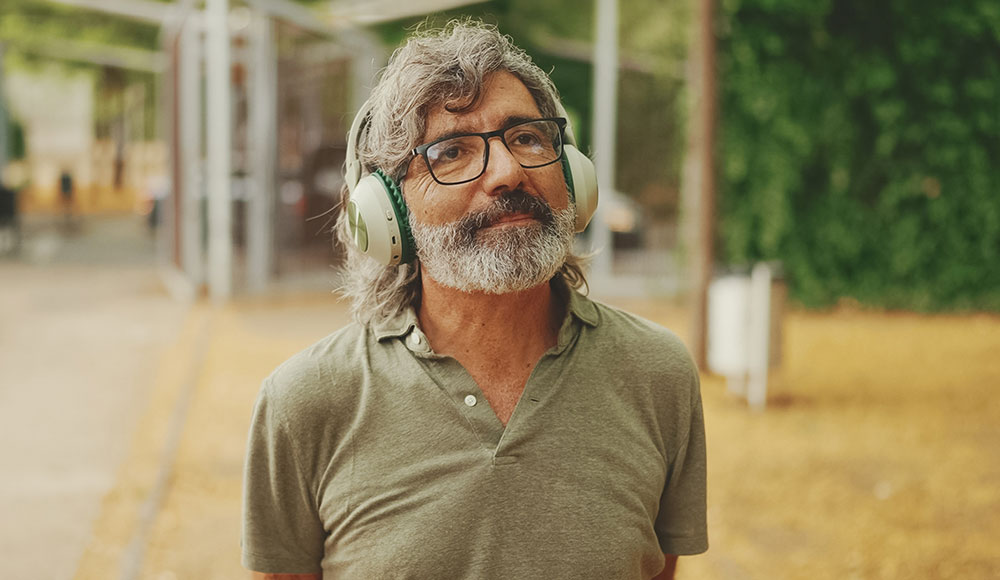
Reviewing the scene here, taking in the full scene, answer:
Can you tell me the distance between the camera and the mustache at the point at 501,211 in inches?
73.8

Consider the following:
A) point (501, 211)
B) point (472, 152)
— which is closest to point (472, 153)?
point (472, 152)

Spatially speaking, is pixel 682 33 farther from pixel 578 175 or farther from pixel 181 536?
pixel 578 175

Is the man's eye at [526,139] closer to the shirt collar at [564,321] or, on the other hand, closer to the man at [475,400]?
Answer: the man at [475,400]

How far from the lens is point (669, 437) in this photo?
1.97 metres

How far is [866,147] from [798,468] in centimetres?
661

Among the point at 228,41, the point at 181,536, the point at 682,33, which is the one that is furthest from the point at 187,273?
the point at 181,536

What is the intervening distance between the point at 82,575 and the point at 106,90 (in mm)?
30611

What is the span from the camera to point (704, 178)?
8.09m

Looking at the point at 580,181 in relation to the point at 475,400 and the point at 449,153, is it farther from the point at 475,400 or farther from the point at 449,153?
the point at 475,400

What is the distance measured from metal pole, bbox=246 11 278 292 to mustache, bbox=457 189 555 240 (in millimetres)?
10086

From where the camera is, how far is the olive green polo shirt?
5.82 feet

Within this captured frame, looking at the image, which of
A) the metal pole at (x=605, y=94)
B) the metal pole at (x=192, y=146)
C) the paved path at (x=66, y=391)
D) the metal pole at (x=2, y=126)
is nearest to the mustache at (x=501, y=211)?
the paved path at (x=66, y=391)

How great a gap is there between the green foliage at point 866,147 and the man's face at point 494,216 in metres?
9.36

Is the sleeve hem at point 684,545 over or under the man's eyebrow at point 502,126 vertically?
under
